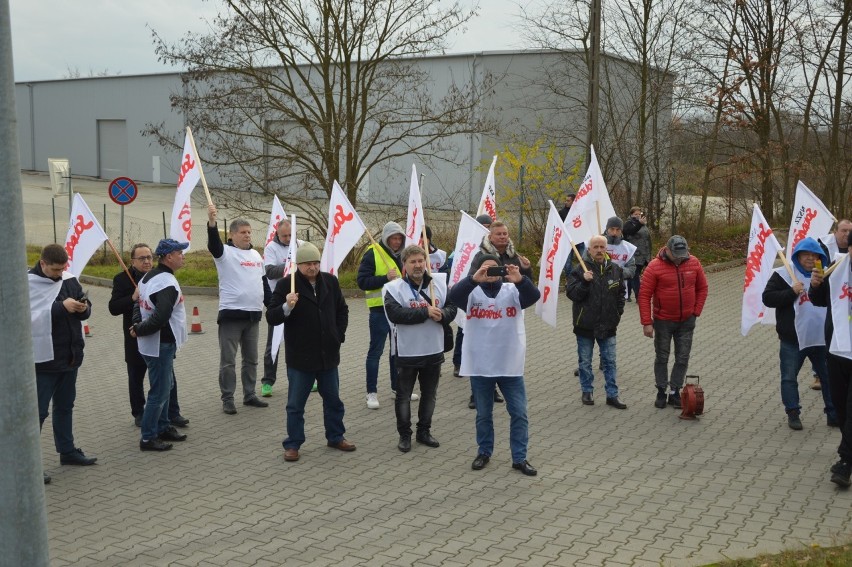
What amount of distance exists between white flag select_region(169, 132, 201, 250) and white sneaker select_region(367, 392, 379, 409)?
2.45 metres

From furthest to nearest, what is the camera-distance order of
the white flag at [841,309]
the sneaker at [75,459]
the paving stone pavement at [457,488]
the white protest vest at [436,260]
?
the white protest vest at [436,260] < the sneaker at [75,459] < the white flag at [841,309] < the paving stone pavement at [457,488]

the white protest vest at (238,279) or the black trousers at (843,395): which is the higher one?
the white protest vest at (238,279)

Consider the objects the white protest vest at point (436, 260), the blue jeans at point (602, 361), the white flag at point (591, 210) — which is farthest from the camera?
the white flag at point (591, 210)

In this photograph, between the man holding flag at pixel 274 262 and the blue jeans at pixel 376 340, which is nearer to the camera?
the blue jeans at pixel 376 340

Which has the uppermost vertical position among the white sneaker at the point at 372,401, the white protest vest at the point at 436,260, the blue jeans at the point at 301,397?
the white protest vest at the point at 436,260

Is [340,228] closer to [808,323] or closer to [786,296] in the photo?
[786,296]

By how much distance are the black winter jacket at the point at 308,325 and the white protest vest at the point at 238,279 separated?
4.92 feet

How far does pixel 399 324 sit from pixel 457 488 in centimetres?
156

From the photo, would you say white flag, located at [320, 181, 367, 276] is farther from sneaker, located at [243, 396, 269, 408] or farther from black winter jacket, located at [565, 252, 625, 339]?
black winter jacket, located at [565, 252, 625, 339]

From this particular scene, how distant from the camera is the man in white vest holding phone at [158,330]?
8.48 meters

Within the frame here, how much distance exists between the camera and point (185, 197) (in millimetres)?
10008

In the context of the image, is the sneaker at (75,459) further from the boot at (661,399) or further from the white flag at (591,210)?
the white flag at (591,210)

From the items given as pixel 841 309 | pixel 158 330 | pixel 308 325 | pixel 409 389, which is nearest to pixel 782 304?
pixel 841 309

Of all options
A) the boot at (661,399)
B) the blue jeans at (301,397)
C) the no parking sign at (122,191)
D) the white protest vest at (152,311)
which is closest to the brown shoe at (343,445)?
the blue jeans at (301,397)
